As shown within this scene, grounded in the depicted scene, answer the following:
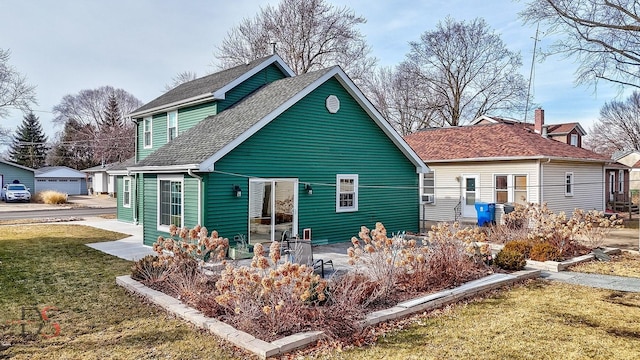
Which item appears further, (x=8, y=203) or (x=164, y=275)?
(x=8, y=203)

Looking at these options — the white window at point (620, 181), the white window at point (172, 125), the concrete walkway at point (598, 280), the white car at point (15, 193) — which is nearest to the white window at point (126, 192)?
the white window at point (172, 125)

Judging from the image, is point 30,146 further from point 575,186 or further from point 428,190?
point 575,186

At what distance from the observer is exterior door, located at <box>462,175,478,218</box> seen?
18734 mm

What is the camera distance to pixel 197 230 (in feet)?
23.4

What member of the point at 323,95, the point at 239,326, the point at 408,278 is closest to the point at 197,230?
the point at 239,326

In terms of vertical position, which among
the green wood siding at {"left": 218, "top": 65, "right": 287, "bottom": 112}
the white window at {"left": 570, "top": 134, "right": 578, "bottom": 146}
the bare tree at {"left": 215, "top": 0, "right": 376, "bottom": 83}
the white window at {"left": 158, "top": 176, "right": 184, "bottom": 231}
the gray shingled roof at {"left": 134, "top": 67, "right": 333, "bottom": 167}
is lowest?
the white window at {"left": 158, "top": 176, "right": 184, "bottom": 231}

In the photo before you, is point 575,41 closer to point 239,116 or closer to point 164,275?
point 239,116

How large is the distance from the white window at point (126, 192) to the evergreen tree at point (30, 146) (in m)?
41.2

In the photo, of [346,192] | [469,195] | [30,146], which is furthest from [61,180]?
[469,195]

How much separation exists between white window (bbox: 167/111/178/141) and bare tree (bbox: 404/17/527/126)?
2366 cm

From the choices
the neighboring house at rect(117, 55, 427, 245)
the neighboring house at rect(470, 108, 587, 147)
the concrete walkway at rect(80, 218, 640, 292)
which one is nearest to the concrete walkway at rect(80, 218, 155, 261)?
the concrete walkway at rect(80, 218, 640, 292)

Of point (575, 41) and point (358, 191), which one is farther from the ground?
point (575, 41)

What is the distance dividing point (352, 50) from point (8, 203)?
2862 cm

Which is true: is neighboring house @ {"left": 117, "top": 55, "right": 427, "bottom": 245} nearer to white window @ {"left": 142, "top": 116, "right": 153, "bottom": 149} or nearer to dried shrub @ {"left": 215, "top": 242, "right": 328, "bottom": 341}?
white window @ {"left": 142, "top": 116, "right": 153, "bottom": 149}
